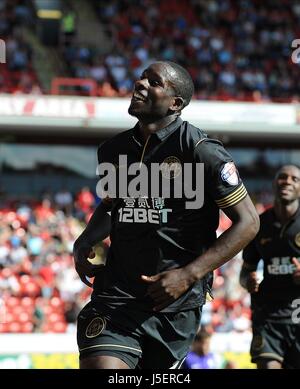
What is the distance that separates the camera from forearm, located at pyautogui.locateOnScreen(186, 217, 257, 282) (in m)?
4.45

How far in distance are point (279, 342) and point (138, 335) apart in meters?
3.21

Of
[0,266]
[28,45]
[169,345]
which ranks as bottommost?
[169,345]

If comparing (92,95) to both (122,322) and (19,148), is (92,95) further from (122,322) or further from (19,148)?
(122,322)

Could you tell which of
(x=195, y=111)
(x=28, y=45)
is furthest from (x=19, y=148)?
(x=195, y=111)

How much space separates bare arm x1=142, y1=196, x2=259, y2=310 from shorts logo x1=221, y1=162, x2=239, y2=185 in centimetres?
12

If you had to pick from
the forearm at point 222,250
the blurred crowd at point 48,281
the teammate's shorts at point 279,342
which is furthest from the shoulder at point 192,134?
the blurred crowd at point 48,281

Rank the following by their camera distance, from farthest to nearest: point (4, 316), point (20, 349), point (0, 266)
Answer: point (0, 266) < point (4, 316) < point (20, 349)

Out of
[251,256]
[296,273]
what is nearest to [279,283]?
[296,273]

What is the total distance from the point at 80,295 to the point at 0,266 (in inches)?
75.1

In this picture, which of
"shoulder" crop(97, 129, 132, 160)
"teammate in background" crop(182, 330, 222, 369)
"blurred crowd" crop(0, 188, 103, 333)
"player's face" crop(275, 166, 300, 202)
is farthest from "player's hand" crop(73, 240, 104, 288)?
"blurred crowd" crop(0, 188, 103, 333)

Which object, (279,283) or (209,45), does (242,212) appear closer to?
(279,283)

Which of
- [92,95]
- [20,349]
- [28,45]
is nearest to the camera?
[20,349]

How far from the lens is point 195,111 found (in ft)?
68.5

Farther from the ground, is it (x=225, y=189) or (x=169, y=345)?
(x=225, y=189)
